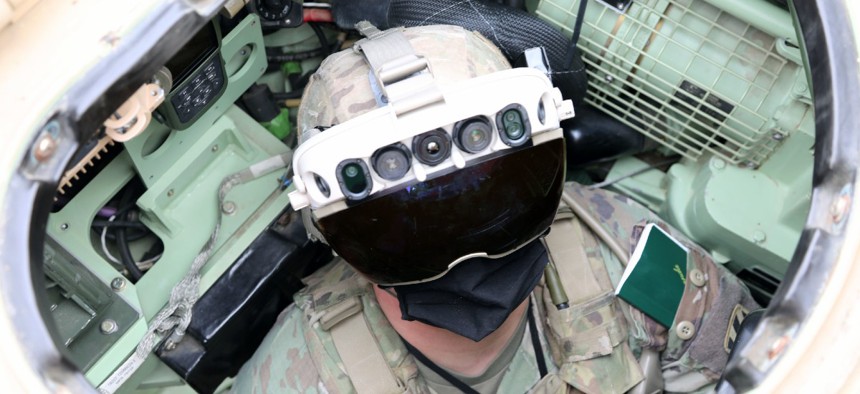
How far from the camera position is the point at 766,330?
1.16m

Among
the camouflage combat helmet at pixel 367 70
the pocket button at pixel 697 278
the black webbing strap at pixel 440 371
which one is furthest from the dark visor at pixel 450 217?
the pocket button at pixel 697 278

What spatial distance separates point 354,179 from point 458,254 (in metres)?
0.28

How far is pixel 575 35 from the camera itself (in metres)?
1.98

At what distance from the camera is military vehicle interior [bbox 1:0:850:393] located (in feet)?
6.09

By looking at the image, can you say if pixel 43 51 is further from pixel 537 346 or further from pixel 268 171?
pixel 537 346

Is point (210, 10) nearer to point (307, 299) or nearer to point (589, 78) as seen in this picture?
point (307, 299)

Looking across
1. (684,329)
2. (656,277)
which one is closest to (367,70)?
(656,277)

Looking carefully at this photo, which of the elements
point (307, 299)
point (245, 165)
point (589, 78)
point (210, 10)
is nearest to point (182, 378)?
point (307, 299)

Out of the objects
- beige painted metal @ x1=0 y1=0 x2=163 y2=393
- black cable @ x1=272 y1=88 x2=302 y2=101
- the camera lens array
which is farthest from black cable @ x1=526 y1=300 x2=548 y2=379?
beige painted metal @ x1=0 y1=0 x2=163 y2=393

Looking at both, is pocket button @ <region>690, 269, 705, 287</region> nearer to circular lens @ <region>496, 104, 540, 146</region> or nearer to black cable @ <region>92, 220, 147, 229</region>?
circular lens @ <region>496, 104, 540, 146</region>

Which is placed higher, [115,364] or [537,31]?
Answer: [537,31]

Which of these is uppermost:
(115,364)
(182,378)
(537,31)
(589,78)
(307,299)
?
(537,31)

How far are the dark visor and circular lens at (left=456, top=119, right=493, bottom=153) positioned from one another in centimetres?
3

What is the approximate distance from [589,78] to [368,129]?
0.93 meters
